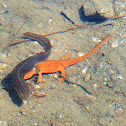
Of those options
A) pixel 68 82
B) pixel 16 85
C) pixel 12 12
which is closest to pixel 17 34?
pixel 12 12

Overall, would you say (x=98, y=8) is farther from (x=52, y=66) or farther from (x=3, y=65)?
(x=3, y=65)

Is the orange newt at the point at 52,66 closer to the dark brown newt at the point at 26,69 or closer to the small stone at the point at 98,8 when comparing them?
the dark brown newt at the point at 26,69

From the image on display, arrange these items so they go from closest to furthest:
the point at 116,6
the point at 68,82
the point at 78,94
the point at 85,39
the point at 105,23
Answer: the point at 78,94
the point at 68,82
the point at 85,39
the point at 105,23
the point at 116,6

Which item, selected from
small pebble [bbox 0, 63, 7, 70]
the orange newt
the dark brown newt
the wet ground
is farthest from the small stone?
small pebble [bbox 0, 63, 7, 70]

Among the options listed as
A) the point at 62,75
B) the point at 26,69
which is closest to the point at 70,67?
the point at 62,75

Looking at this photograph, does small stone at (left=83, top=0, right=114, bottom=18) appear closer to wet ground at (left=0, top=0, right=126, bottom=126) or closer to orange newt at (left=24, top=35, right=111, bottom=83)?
wet ground at (left=0, top=0, right=126, bottom=126)

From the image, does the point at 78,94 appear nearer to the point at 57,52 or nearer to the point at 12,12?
the point at 57,52

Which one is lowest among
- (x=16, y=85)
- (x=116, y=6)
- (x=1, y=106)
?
(x=1, y=106)

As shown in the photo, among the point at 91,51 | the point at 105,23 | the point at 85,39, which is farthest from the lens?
the point at 105,23
